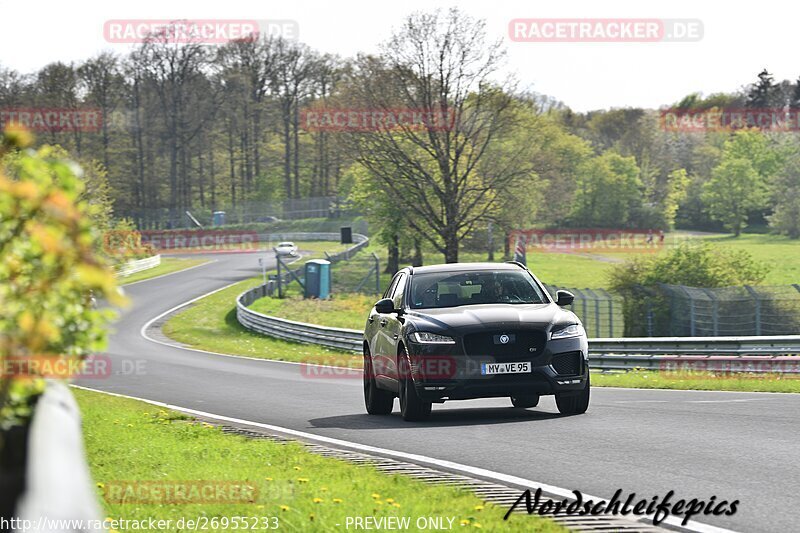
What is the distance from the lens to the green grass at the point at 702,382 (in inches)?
731

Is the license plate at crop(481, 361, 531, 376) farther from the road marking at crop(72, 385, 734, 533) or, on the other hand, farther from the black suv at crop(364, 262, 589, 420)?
the road marking at crop(72, 385, 734, 533)

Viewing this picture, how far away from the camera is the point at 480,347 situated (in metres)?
12.7

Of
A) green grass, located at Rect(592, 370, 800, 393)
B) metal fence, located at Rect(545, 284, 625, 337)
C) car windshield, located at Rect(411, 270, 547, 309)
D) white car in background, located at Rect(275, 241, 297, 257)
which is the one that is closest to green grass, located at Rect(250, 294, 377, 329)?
metal fence, located at Rect(545, 284, 625, 337)

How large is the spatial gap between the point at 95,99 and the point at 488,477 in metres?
87.2

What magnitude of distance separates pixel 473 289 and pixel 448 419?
60.3 inches

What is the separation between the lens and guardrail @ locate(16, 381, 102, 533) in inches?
122

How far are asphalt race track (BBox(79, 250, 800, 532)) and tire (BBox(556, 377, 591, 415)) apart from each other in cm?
17

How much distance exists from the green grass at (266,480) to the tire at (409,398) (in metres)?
1.89

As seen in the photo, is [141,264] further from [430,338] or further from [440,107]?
[430,338]

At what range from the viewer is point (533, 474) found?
9.02m

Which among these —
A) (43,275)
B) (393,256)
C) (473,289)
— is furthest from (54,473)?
(393,256)

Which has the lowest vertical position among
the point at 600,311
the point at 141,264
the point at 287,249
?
the point at 141,264

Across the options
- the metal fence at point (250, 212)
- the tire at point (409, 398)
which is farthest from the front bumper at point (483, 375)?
the metal fence at point (250, 212)

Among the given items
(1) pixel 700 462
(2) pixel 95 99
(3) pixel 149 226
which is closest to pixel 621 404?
(1) pixel 700 462
